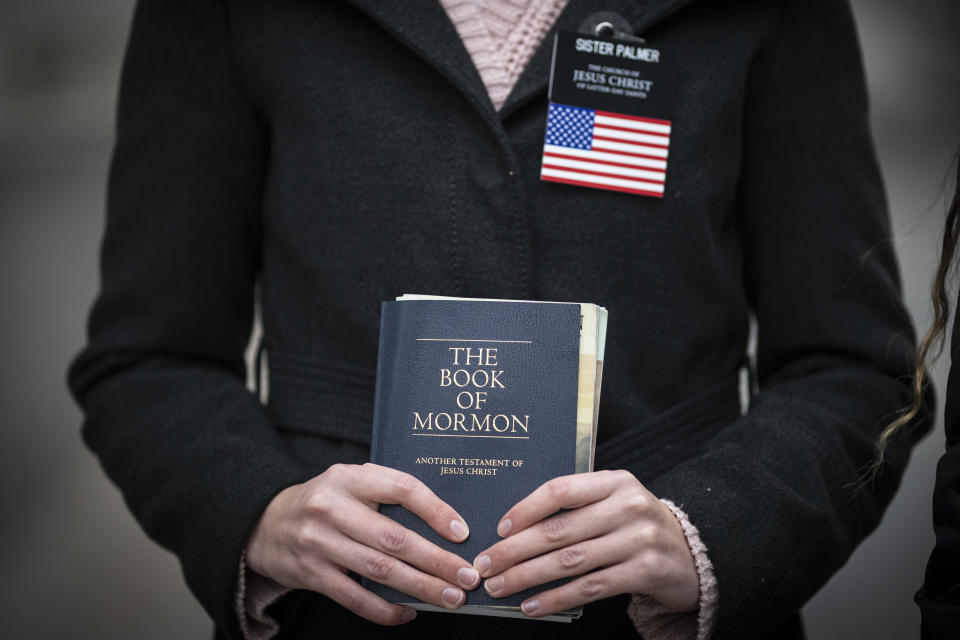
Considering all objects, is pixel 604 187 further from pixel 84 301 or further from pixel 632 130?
pixel 84 301

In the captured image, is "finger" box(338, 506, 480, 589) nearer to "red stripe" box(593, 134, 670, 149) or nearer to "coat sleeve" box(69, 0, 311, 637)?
"coat sleeve" box(69, 0, 311, 637)

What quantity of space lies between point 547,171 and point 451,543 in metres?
0.41

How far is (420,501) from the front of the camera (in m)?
0.77

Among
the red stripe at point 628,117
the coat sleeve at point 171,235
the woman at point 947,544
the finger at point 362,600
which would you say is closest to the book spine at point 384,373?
the finger at point 362,600

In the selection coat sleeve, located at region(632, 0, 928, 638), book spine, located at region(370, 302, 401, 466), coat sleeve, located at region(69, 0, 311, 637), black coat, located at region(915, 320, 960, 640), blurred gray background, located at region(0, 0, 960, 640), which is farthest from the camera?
blurred gray background, located at region(0, 0, 960, 640)

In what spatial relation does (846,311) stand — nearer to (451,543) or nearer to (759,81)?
(759,81)


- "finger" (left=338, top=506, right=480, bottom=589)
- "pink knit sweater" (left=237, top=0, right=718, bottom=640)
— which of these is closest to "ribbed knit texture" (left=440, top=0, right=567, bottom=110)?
"pink knit sweater" (left=237, top=0, right=718, bottom=640)

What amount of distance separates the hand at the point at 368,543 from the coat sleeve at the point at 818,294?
0.25 metres

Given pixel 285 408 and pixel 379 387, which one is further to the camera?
pixel 285 408

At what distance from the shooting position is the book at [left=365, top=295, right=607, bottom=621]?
0.80 metres

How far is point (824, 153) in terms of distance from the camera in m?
1.06

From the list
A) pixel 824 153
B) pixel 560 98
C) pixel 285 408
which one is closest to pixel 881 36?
pixel 824 153

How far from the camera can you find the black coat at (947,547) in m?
0.72

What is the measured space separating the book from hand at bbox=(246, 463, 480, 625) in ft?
0.06
